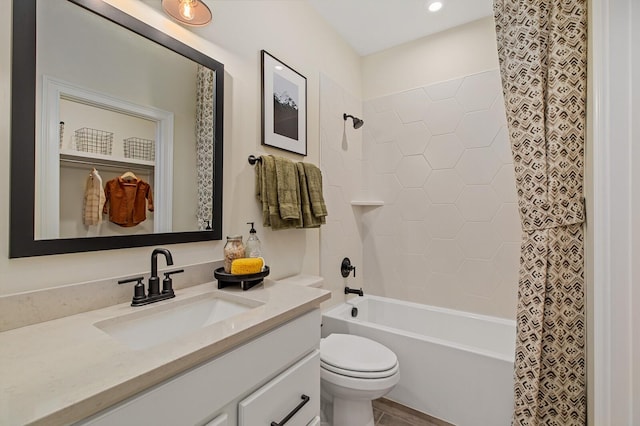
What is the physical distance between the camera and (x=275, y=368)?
89 centimetres

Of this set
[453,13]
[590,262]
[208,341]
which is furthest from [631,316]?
[453,13]

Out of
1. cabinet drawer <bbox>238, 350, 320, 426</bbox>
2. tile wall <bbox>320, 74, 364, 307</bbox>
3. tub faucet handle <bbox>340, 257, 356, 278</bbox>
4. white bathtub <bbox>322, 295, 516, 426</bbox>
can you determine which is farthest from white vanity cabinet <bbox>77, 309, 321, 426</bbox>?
tub faucet handle <bbox>340, 257, 356, 278</bbox>

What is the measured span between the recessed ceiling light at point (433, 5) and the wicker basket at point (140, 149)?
6.68 feet

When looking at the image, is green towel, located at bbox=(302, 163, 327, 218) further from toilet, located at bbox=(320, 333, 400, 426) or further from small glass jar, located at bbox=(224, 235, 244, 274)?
toilet, located at bbox=(320, 333, 400, 426)

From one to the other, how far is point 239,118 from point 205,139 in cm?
26

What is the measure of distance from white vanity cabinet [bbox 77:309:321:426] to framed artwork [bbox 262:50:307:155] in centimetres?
109

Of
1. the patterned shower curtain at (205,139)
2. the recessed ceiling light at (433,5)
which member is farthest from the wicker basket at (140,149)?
the recessed ceiling light at (433,5)

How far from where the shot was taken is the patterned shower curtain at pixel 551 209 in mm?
938

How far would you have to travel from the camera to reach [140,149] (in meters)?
1.10

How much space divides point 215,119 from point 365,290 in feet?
6.52

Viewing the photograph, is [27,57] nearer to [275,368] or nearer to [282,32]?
[275,368]

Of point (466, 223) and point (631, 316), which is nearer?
point (631, 316)

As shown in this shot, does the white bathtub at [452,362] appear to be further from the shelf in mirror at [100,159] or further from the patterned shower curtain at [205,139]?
the shelf in mirror at [100,159]

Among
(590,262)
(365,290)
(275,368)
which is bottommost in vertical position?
(365,290)
